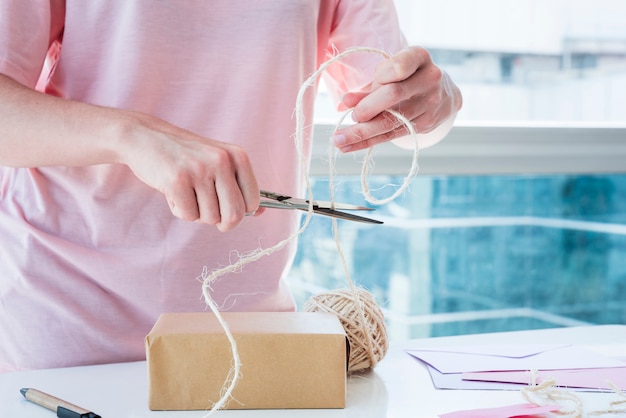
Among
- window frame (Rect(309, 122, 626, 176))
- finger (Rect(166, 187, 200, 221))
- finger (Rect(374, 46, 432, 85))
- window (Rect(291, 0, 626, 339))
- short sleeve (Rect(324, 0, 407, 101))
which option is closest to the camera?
finger (Rect(166, 187, 200, 221))

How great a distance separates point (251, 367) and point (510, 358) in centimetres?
31

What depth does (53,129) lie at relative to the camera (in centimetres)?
66

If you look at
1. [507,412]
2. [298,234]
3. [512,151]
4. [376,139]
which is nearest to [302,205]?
[298,234]

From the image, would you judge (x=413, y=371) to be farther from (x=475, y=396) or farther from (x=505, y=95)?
(x=505, y=95)

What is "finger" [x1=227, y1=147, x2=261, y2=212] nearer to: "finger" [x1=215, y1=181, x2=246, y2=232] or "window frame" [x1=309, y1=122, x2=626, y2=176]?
"finger" [x1=215, y1=181, x2=246, y2=232]

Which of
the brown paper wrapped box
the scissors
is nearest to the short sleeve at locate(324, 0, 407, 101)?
the scissors

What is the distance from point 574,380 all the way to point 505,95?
4.25 ft

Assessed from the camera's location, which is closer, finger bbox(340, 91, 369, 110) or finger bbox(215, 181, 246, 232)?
finger bbox(215, 181, 246, 232)

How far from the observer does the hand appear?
590 millimetres

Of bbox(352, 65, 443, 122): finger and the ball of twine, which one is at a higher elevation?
bbox(352, 65, 443, 122): finger

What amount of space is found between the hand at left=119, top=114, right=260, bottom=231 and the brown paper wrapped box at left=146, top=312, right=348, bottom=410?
0.11 metres

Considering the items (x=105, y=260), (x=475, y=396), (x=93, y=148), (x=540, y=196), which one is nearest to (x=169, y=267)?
(x=105, y=260)

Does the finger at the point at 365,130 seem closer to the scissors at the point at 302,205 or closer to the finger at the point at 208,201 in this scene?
the scissors at the point at 302,205

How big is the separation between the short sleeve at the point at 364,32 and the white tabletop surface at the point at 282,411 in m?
0.37
